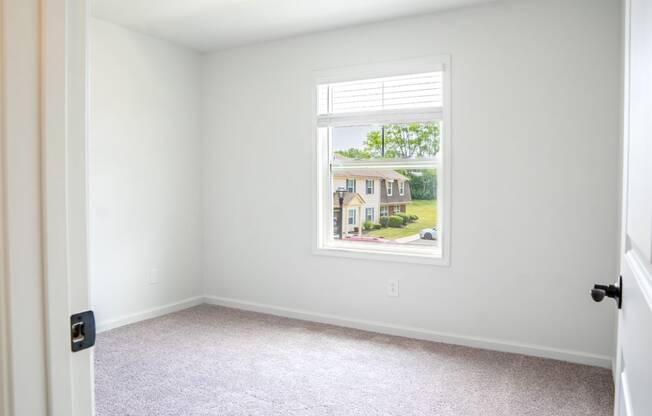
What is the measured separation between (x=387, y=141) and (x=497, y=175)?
88 cm

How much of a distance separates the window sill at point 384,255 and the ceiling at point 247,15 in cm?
174

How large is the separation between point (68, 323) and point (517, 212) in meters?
2.95

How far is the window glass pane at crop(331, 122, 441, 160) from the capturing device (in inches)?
140

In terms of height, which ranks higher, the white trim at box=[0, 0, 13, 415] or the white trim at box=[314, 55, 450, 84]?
the white trim at box=[314, 55, 450, 84]

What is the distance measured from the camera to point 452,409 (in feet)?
7.95

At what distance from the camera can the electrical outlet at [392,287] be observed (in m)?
3.62

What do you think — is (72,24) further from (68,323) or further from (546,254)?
(546,254)

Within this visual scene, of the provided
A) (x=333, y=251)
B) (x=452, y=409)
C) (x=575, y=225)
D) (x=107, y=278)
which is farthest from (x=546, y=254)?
(x=107, y=278)

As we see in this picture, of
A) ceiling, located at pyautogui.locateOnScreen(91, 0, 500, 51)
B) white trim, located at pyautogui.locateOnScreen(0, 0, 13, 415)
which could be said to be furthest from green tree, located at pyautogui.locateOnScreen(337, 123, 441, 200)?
white trim, located at pyautogui.locateOnScreen(0, 0, 13, 415)

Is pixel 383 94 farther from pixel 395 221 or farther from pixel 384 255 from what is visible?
pixel 384 255

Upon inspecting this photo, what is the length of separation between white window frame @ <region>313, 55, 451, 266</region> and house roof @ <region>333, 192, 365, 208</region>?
37mm

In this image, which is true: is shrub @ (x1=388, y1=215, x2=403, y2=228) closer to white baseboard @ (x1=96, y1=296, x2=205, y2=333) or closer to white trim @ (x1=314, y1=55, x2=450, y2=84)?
white trim @ (x1=314, y1=55, x2=450, y2=84)

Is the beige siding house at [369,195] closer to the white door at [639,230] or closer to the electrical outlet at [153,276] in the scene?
the electrical outlet at [153,276]

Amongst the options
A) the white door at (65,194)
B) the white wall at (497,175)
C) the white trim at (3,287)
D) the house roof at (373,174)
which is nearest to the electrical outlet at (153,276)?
the white wall at (497,175)
